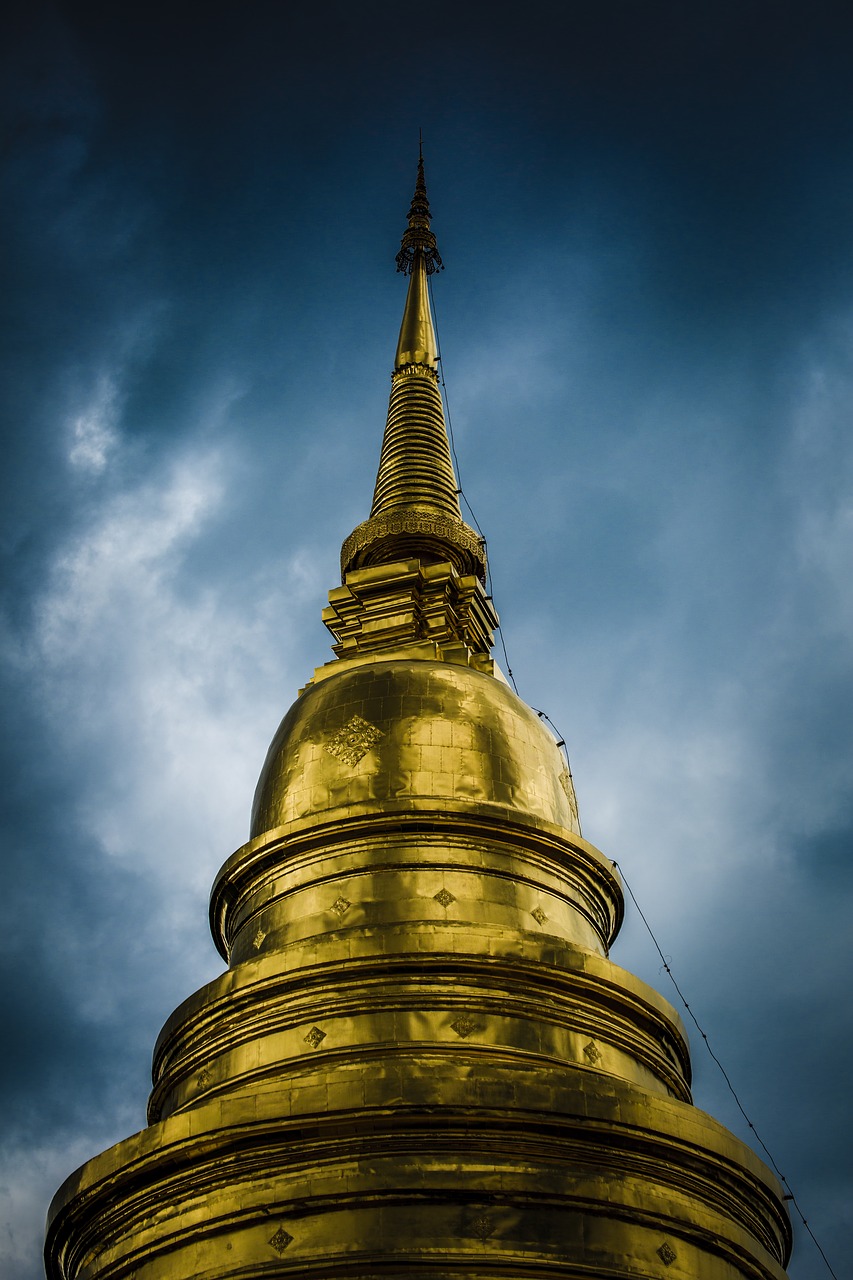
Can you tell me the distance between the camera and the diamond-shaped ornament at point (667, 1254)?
351 inches

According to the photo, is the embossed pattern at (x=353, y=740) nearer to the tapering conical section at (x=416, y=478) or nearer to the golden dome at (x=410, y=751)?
the golden dome at (x=410, y=751)

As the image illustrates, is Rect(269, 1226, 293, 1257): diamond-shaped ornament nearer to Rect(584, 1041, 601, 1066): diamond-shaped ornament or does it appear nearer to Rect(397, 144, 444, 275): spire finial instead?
Rect(584, 1041, 601, 1066): diamond-shaped ornament

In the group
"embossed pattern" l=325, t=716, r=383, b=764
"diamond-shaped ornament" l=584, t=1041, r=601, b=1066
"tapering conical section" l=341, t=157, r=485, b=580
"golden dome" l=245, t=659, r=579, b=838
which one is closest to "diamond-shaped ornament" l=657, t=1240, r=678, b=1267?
"diamond-shaped ornament" l=584, t=1041, r=601, b=1066

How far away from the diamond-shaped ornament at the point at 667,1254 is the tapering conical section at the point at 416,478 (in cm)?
990

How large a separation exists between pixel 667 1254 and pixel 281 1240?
267cm

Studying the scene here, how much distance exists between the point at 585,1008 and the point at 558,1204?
2171 mm

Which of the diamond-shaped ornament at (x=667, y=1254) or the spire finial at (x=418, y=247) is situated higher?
the spire finial at (x=418, y=247)

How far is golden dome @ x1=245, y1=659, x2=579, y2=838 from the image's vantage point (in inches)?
491

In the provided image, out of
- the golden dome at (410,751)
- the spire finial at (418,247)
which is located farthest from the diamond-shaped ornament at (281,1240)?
the spire finial at (418,247)

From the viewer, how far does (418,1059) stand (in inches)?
382

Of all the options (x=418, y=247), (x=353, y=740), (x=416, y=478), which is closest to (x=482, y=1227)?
(x=353, y=740)

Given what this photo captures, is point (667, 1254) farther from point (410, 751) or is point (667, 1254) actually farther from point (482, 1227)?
A: point (410, 751)

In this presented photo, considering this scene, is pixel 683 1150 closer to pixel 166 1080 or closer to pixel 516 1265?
pixel 516 1265

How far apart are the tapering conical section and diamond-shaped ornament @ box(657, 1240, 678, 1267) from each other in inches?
390
